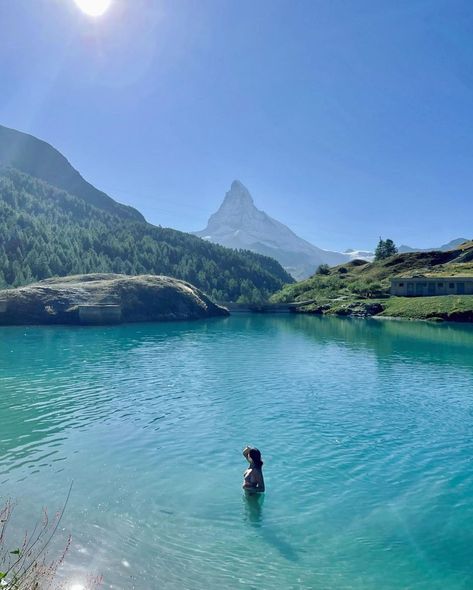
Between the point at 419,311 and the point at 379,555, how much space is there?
396 ft

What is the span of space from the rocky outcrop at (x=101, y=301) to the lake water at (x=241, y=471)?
5666 centimetres

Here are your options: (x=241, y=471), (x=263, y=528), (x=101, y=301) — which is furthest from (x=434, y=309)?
(x=263, y=528)

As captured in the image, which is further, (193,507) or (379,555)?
(193,507)

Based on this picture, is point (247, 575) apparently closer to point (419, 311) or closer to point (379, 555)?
point (379, 555)

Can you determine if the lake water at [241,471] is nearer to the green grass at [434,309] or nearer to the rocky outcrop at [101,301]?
the rocky outcrop at [101,301]

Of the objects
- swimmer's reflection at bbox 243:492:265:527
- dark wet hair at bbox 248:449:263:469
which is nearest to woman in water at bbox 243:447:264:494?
dark wet hair at bbox 248:449:263:469

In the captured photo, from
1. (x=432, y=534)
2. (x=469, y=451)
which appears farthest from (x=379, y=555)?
(x=469, y=451)

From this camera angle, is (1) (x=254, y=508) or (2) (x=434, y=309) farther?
(2) (x=434, y=309)

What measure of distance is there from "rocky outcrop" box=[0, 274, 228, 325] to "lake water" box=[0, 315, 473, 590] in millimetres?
56662

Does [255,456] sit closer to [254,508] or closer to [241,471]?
[254,508]

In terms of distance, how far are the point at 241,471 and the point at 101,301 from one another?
93153 mm

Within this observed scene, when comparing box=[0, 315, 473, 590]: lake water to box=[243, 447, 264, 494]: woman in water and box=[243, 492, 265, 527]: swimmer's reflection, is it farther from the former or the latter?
box=[243, 447, 264, 494]: woman in water

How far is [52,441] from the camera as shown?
24.4 meters

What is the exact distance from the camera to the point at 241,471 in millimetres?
20672
